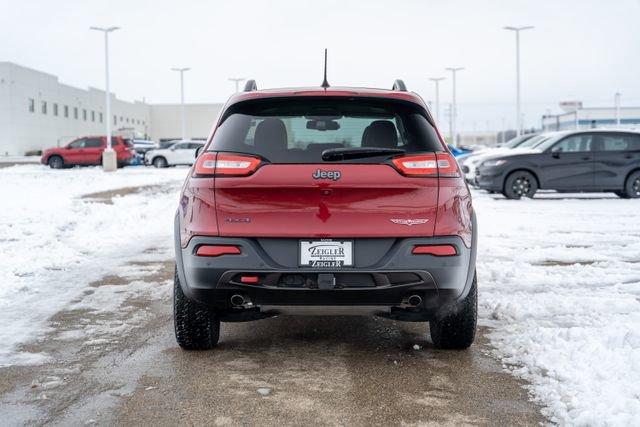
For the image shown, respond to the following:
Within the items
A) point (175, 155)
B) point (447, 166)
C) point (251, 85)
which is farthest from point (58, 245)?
point (175, 155)

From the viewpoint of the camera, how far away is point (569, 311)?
5637 mm

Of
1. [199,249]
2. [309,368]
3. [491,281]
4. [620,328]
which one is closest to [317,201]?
[199,249]

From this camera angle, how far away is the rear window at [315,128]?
4215 millimetres

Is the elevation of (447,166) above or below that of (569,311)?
above

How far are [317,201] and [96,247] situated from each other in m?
6.38

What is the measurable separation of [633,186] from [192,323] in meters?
15.0

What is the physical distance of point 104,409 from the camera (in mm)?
3654

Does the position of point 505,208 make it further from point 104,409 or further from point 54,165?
point 54,165

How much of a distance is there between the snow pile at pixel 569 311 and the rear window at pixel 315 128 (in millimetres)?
1501

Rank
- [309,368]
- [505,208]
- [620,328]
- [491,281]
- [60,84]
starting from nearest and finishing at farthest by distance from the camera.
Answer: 1. [309,368]
2. [620,328]
3. [491,281]
4. [505,208]
5. [60,84]

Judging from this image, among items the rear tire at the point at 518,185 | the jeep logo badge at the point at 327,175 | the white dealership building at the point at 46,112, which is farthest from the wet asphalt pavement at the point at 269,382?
A: the white dealership building at the point at 46,112

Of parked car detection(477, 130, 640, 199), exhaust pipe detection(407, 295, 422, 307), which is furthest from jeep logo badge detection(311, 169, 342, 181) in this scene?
parked car detection(477, 130, 640, 199)

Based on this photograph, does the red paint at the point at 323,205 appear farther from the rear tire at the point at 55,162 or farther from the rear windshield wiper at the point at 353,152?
the rear tire at the point at 55,162

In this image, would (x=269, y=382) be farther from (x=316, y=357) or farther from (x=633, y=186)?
(x=633, y=186)
